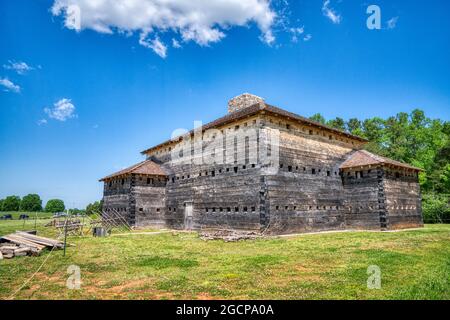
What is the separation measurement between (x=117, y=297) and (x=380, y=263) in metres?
8.13

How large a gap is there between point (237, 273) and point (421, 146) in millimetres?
52614

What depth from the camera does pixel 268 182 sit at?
1952 cm

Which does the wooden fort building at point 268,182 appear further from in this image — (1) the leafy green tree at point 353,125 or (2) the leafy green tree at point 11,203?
(2) the leafy green tree at point 11,203

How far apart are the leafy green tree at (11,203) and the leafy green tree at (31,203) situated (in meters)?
1.71

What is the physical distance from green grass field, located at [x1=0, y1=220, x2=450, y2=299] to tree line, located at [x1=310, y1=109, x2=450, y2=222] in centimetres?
2740

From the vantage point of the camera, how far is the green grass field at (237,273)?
6873 mm

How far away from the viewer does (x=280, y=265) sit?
9945 millimetres

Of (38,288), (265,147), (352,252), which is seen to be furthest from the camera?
(265,147)

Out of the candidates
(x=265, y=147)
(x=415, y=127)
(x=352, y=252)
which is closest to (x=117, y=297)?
(x=352, y=252)

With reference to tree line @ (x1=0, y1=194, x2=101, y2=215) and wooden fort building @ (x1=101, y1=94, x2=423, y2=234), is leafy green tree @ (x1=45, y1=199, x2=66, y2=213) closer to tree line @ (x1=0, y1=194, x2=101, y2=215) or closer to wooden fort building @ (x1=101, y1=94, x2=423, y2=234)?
tree line @ (x1=0, y1=194, x2=101, y2=215)

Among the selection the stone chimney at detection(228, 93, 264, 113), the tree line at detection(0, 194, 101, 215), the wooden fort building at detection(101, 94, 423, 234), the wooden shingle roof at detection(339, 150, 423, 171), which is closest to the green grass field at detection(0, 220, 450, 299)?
the wooden fort building at detection(101, 94, 423, 234)

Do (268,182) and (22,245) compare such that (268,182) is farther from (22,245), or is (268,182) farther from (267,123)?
(22,245)

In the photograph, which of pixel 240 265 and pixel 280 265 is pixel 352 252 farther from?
pixel 240 265

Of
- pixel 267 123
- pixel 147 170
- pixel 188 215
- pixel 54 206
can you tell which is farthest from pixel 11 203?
pixel 267 123
